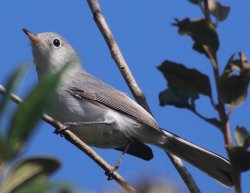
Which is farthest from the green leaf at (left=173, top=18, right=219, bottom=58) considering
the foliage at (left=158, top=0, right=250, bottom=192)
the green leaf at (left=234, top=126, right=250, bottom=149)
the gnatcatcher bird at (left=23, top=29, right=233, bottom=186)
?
the gnatcatcher bird at (left=23, top=29, right=233, bottom=186)

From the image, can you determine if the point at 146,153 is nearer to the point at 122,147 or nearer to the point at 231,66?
the point at 122,147

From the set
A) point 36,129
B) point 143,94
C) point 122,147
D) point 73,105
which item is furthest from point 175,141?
point 36,129

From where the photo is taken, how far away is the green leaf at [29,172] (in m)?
0.56

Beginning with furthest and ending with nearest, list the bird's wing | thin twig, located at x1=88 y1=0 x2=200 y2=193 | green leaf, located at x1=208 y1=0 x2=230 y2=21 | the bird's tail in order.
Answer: the bird's wing → the bird's tail → thin twig, located at x1=88 y1=0 x2=200 y2=193 → green leaf, located at x1=208 y1=0 x2=230 y2=21

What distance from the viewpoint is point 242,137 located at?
86 centimetres

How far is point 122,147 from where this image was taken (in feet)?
17.7

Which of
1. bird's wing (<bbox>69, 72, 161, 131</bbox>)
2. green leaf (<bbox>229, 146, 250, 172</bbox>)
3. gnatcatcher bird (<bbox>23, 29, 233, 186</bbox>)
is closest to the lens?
green leaf (<bbox>229, 146, 250, 172</bbox>)

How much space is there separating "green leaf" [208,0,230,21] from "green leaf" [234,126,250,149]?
0.20m

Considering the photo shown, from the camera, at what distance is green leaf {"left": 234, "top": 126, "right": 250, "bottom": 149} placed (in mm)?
819

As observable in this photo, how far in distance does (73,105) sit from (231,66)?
4.47 metres

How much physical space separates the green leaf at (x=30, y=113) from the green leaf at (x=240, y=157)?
356 mm

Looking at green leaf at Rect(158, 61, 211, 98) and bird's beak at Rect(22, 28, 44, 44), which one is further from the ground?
bird's beak at Rect(22, 28, 44, 44)

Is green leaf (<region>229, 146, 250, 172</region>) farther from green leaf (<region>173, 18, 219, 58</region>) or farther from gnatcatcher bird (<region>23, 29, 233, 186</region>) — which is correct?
gnatcatcher bird (<region>23, 29, 233, 186</region>)

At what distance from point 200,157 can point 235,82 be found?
3694 millimetres
